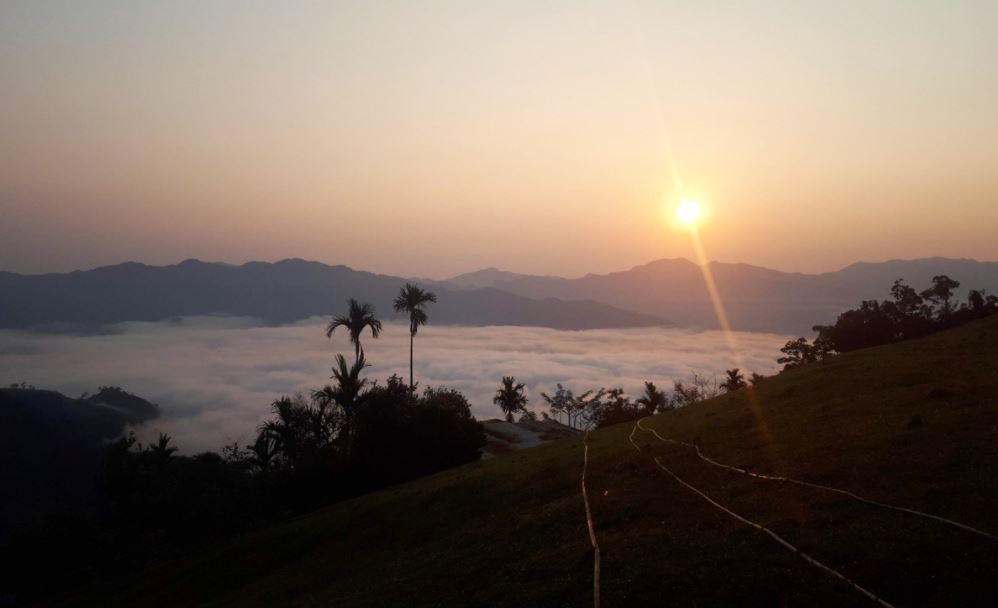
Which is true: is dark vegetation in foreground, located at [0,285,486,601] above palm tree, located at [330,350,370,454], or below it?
below

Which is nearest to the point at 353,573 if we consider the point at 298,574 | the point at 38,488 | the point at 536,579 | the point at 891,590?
the point at 298,574

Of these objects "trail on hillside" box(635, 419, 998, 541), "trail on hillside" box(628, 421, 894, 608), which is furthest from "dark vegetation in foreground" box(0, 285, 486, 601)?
"trail on hillside" box(628, 421, 894, 608)

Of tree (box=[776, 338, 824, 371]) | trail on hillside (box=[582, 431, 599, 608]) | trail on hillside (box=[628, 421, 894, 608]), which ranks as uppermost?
tree (box=[776, 338, 824, 371])

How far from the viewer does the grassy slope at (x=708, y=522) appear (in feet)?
54.0

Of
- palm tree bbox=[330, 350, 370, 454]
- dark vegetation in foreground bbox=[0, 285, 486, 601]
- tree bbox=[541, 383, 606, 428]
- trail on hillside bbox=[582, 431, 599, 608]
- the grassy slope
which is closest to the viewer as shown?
the grassy slope

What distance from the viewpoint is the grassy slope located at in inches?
648

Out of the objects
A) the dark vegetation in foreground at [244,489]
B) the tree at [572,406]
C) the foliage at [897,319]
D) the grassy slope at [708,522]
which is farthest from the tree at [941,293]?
the tree at [572,406]

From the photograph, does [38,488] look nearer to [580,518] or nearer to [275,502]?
[275,502]

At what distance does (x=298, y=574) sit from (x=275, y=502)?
1557 inches

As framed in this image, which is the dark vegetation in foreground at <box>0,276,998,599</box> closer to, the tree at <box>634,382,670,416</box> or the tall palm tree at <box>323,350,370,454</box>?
the tall palm tree at <box>323,350,370,454</box>

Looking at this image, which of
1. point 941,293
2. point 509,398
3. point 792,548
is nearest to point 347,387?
point 792,548

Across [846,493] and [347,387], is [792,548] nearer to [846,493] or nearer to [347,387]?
[846,493]

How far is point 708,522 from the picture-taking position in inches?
851

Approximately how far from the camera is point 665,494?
2639 centimetres
